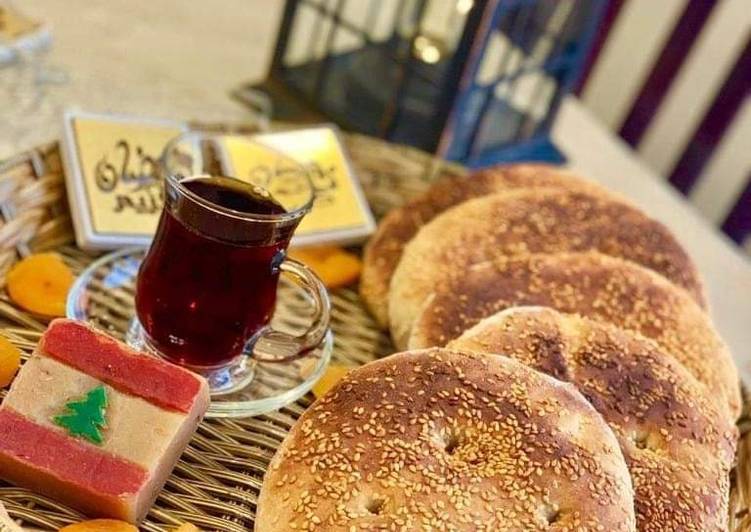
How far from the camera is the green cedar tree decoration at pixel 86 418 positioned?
788 mm

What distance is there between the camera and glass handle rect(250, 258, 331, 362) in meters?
0.96

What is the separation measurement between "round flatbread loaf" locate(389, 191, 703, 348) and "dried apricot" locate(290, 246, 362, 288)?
93mm

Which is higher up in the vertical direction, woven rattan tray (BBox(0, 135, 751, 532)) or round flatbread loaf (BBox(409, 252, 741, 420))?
round flatbread loaf (BBox(409, 252, 741, 420))

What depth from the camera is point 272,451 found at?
94cm

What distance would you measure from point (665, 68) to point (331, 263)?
4.22 feet

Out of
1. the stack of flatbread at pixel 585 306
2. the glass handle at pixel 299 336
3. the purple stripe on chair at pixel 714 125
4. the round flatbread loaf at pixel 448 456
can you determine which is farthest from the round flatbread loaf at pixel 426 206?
the purple stripe on chair at pixel 714 125

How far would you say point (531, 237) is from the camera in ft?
3.97

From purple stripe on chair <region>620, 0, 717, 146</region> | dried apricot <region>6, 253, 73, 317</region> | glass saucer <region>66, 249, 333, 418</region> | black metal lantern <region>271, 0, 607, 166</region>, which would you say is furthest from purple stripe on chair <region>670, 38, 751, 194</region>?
dried apricot <region>6, 253, 73, 317</region>

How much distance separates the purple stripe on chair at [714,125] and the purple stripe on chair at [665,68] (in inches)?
5.0

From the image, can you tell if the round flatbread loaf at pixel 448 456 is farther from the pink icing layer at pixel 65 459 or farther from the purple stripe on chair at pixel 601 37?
the purple stripe on chair at pixel 601 37

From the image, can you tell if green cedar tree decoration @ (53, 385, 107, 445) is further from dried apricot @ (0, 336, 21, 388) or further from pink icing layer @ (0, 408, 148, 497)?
dried apricot @ (0, 336, 21, 388)

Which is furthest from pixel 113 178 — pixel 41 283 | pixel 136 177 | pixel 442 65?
pixel 442 65

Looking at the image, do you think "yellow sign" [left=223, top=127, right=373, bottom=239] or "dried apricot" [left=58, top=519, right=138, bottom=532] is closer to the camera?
"dried apricot" [left=58, top=519, right=138, bottom=532]

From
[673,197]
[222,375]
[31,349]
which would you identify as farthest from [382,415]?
[673,197]
